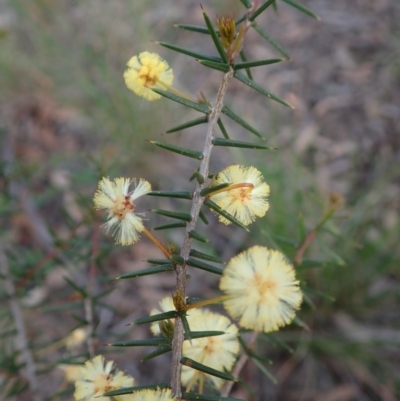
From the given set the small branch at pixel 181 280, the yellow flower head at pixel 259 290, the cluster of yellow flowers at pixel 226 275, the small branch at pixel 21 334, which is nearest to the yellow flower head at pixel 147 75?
the cluster of yellow flowers at pixel 226 275

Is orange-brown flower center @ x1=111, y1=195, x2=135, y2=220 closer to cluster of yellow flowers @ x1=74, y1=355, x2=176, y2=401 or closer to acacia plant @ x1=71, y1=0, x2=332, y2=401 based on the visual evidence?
acacia plant @ x1=71, y1=0, x2=332, y2=401

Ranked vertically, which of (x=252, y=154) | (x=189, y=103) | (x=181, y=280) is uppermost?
(x=252, y=154)

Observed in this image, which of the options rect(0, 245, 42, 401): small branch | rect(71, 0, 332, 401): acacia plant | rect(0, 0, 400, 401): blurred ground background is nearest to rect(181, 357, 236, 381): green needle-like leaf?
rect(71, 0, 332, 401): acacia plant

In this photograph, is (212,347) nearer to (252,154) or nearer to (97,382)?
(97,382)

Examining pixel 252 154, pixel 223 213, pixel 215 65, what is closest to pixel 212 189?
pixel 223 213

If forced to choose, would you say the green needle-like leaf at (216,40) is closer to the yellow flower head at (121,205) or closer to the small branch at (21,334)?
the yellow flower head at (121,205)

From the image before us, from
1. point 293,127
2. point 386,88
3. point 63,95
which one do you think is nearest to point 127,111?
point 63,95

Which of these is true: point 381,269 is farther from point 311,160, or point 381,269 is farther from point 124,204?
point 124,204
